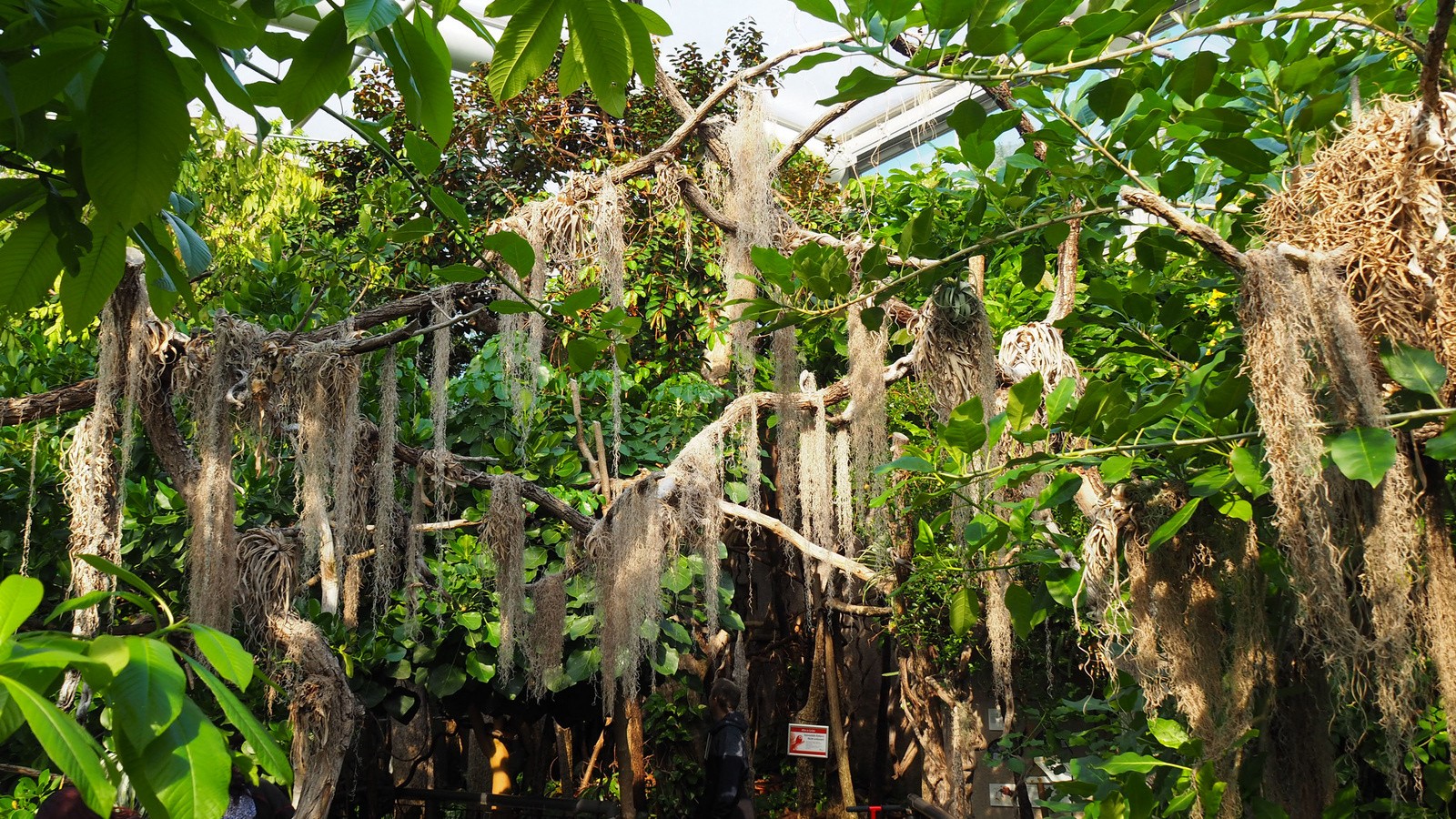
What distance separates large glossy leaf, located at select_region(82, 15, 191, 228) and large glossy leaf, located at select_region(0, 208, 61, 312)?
0.37 metres

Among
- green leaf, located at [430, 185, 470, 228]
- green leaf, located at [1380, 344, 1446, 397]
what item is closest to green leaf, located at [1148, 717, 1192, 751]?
green leaf, located at [1380, 344, 1446, 397]

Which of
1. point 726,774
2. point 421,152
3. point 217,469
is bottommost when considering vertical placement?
point 726,774

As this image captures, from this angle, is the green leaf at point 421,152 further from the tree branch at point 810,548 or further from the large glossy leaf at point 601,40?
the tree branch at point 810,548

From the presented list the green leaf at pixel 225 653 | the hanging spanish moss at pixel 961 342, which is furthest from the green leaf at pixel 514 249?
the hanging spanish moss at pixel 961 342

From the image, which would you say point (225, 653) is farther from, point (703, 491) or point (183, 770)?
point (703, 491)

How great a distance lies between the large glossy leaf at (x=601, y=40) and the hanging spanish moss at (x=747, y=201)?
115 inches

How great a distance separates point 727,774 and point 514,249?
380cm

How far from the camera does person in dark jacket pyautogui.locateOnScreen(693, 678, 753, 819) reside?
4457 mm

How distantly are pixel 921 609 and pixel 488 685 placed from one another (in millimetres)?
2229

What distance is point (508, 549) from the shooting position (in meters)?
4.15

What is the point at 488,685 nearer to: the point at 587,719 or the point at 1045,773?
the point at 587,719

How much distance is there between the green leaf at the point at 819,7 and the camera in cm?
152

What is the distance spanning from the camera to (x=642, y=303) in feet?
22.3

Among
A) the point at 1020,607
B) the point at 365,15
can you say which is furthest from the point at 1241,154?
the point at 365,15
